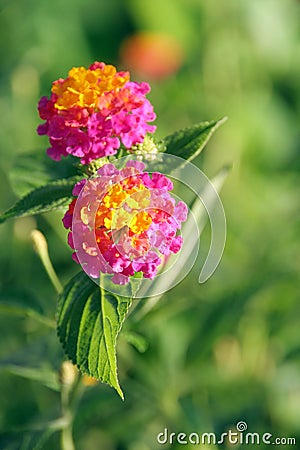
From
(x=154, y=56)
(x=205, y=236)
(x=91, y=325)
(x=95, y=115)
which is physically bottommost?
(x=205, y=236)

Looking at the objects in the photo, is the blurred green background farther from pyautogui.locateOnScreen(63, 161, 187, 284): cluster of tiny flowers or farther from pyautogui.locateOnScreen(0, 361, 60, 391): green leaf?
pyautogui.locateOnScreen(63, 161, 187, 284): cluster of tiny flowers

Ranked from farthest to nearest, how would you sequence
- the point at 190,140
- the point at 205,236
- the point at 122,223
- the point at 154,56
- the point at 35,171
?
1. the point at 154,56
2. the point at 205,236
3. the point at 35,171
4. the point at 190,140
5. the point at 122,223

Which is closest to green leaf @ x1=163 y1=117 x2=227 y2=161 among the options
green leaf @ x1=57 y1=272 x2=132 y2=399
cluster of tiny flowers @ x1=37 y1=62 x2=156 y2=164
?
cluster of tiny flowers @ x1=37 y1=62 x2=156 y2=164

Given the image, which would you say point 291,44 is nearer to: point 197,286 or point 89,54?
point 89,54

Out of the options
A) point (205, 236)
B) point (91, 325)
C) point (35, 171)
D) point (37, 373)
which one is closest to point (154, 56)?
point (205, 236)

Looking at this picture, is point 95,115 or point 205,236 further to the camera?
point 205,236

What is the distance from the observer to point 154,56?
7.25 feet

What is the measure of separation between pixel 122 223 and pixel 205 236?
0.89 meters

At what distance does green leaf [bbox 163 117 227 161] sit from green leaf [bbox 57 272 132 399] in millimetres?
188

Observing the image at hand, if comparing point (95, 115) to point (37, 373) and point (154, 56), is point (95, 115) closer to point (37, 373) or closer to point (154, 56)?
point (37, 373)

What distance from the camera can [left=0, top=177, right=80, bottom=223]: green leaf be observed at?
0.91 metres

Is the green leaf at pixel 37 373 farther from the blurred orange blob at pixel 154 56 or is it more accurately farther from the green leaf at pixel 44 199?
the blurred orange blob at pixel 154 56

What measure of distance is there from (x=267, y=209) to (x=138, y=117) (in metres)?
1.06

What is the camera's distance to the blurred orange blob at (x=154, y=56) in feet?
7.16
